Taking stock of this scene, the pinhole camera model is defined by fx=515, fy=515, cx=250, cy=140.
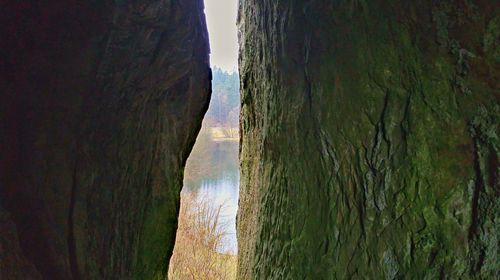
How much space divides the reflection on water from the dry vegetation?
0.07 m

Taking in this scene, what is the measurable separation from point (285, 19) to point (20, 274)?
0.61 metres

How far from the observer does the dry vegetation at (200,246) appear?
101 inches

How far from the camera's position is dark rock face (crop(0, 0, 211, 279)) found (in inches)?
33.3

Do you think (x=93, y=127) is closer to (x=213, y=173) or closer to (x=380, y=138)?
(x=380, y=138)

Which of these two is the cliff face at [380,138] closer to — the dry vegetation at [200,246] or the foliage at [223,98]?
the foliage at [223,98]

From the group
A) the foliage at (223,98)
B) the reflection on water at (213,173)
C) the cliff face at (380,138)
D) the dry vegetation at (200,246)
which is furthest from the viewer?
the reflection on water at (213,173)

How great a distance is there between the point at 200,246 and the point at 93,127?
1869 millimetres

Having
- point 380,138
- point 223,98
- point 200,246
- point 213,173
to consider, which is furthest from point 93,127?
point 213,173

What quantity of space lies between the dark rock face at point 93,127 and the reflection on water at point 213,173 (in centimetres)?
176

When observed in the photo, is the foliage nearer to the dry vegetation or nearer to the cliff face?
the dry vegetation

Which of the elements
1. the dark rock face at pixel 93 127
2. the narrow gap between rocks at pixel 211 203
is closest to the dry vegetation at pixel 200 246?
the narrow gap between rocks at pixel 211 203

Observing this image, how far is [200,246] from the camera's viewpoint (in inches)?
105

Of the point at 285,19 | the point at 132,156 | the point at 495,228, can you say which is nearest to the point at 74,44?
the point at 132,156

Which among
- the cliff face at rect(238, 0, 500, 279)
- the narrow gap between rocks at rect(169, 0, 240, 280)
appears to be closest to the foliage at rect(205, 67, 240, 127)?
the narrow gap between rocks at rect(169, 0, 240, 280)
